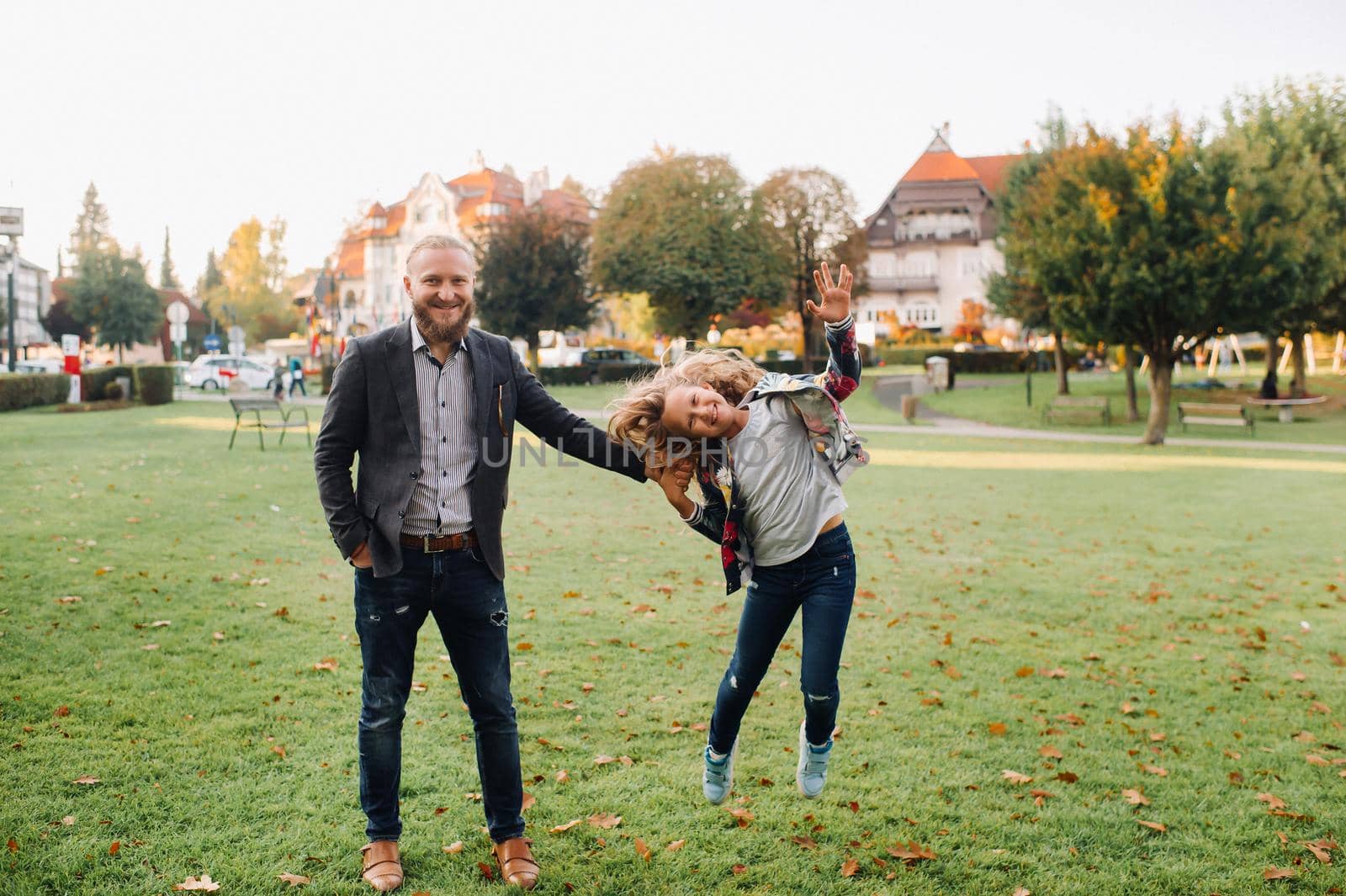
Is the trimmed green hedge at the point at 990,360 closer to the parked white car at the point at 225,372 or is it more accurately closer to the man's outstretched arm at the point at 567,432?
the parked white car at the point at 225,372

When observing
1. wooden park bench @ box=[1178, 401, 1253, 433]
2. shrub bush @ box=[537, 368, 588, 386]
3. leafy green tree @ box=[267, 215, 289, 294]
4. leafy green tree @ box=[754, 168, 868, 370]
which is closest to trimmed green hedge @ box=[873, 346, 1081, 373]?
leafy green tree @ box=[754, 168, 868, 370]

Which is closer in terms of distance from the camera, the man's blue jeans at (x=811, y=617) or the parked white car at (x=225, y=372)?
the man's blue jeans at (x=811, y=617)

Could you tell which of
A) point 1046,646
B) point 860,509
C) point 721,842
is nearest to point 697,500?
point 721,842

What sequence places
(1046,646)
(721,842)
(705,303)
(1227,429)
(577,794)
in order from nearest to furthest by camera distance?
1. (721,842)
2. (577,794)
3. (1046,646)
4. (1227,429)
5. (705,303)

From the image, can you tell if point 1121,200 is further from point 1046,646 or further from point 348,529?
point 348,529

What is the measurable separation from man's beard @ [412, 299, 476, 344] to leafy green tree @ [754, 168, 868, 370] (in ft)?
166

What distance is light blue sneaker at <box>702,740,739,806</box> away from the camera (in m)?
4.65

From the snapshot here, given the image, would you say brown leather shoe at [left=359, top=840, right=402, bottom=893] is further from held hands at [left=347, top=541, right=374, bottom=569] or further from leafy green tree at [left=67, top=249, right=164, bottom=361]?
leafy green tree at [left=67, top=249, right=164, bottom=361]

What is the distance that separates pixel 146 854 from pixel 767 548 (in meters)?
2.74

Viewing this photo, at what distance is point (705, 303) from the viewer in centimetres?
5462

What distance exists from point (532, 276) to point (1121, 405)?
30.5 meters

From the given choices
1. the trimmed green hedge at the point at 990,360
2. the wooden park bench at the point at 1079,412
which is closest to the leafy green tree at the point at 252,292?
the trimmed green hedge at the point at 990,360

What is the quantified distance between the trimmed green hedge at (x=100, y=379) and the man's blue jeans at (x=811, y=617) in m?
35.4

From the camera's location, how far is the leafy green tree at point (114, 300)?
245 feet
